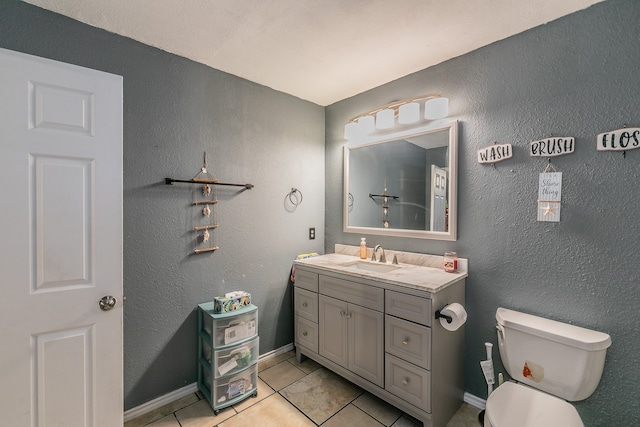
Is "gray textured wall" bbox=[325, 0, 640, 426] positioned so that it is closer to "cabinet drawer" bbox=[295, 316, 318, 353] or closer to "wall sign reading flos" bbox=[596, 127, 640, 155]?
"wall sign reading flos" bbox=[596, 127, 640, 155]

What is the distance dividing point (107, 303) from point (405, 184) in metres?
2.06

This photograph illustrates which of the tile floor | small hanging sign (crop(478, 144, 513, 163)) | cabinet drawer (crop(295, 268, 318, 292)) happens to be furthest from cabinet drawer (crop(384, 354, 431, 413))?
small hanging sign (crop(478, 144, 513, 163))

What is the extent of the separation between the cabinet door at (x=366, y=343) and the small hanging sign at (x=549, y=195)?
3.64ft

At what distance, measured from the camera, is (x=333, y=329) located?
203cm

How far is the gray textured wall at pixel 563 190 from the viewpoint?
1.35 meters

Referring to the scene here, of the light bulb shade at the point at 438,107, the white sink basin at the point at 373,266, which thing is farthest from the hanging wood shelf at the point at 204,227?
the light bulb shade at the point at 438,107

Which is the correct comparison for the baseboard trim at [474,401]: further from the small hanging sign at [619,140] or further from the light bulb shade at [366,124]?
the light bulb shade at [366,124]

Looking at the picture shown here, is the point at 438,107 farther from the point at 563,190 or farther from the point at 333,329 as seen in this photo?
the point at 333,329

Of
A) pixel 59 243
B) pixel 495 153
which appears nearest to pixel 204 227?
pixel 59 243

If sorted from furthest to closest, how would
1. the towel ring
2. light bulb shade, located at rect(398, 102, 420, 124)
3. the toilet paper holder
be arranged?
1. the towel ring
2. light bulb shade, located at rect(398, 102, 420, 124)
3. the toilet paper holder

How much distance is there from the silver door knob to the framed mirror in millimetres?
1813

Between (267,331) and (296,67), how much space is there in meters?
2.14

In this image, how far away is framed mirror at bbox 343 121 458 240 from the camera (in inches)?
77.1

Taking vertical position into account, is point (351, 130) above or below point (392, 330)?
above
